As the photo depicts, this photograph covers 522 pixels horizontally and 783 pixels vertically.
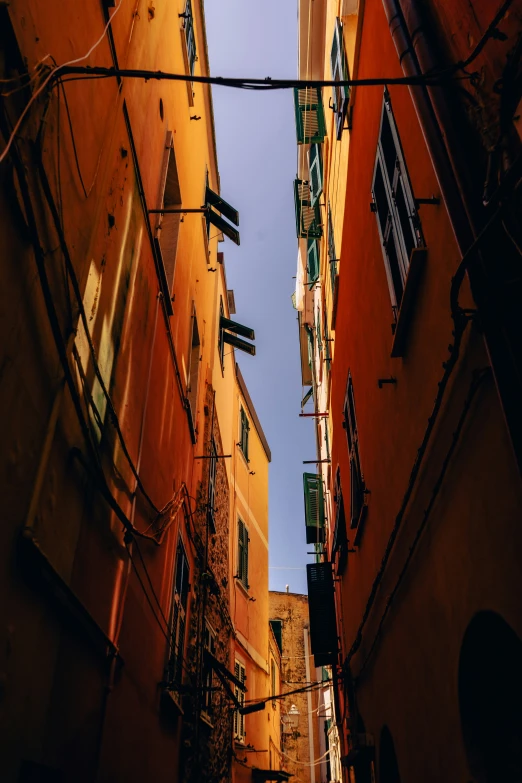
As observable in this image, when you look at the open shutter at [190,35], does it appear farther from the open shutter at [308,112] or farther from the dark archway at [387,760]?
the dark archway at [387,760]

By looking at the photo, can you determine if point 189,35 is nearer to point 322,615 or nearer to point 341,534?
point 341,534

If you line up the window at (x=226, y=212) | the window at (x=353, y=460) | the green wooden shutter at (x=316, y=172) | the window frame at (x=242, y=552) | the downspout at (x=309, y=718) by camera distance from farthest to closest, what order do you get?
the downspout at (x=309, y=718) → the window frame at (x=242, y=552) → the window at (x=226, y=212) → the green wooden shutter at (x=316, y=172) → the window at (x=353, y=460)

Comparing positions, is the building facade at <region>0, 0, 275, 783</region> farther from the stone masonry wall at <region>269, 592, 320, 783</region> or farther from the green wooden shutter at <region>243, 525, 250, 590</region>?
the stone masonry wall at <region>269, 592, 320, 783</region>

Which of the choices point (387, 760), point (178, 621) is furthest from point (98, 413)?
point (387, 760)

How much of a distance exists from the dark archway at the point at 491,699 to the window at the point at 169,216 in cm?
609

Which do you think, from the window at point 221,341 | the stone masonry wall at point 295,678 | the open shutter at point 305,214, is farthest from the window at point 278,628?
the open shutter at point 305,214

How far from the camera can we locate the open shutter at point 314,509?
17031 mm

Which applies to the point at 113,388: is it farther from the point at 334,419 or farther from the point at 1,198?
the point at 334,419

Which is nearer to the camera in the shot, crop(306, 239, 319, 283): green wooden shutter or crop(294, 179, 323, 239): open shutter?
crop(294, 179, 323, 239): open shutter

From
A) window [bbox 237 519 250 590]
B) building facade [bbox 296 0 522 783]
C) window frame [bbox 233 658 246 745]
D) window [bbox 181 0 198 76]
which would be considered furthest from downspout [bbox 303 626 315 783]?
window [bbox 181 0 198 76]

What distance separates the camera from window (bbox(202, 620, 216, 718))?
382 inches

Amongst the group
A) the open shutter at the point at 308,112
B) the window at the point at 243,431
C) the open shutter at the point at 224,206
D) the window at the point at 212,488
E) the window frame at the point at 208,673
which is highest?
the open shutter at the point at 308,112

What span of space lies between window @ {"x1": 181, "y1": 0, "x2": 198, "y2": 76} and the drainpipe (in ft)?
21.7

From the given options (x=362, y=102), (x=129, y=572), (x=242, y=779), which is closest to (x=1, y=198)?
(x=129, y=572)
